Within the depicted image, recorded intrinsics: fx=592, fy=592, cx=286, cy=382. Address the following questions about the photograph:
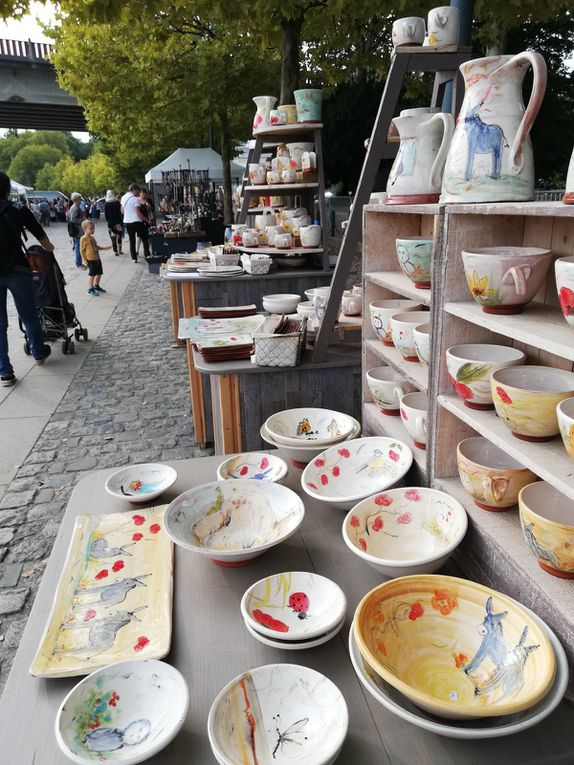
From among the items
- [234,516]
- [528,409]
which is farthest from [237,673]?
[528,409]

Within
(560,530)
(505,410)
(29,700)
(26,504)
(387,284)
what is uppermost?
(387,284)

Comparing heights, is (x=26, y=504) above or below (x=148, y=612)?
below

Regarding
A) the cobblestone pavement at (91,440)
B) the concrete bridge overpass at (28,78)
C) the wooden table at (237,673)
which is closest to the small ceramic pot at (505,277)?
the wooden table at (237,673)

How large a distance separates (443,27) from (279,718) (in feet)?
6.94

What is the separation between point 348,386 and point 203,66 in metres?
10.4

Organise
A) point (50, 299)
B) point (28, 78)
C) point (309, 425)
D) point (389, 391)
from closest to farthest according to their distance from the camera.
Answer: point (389, 391), point (309, 425), point (50, 299), point (28, 78)

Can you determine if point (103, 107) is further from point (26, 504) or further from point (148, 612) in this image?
point (148, 612)

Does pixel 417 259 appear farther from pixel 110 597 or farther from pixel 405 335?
pixel 110 597

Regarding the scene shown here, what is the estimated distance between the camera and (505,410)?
4.63ft

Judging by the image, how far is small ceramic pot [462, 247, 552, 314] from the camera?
140 cm

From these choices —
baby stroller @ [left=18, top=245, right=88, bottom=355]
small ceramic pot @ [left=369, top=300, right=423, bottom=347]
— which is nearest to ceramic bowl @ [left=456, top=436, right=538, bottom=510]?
small ceramic pot @ [left=369, top=300, right=423, bottom=347]

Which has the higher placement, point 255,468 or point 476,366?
point 476,366

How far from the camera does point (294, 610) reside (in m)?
1.46

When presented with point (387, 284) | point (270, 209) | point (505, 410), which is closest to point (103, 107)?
point (270, 209)
